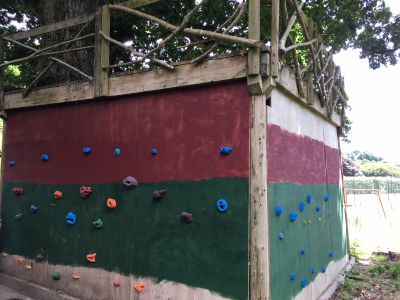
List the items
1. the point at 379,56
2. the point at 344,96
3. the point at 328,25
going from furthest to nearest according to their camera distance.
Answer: the point at 379,56 → the point at 328,25 → the point at 344,96

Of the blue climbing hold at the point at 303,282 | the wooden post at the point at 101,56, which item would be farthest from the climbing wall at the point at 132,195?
the blue climbing hold at the point at 303,282

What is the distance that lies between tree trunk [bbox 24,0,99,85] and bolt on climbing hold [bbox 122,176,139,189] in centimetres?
291

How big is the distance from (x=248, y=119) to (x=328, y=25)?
6269 millimetres

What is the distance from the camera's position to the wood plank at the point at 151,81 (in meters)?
3.89

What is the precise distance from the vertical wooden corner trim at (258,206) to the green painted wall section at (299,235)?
0.72ft

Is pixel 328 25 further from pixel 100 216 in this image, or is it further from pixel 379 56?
pixel 100 216

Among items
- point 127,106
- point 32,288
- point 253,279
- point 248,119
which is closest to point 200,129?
point 248,119

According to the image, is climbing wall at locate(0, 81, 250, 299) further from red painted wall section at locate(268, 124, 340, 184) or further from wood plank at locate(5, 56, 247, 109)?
red painted wall section at locate(268, 124, 340, 184)

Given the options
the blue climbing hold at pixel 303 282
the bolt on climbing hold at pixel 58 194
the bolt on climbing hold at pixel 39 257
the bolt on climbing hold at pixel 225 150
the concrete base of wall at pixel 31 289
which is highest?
the bolt on climbing hold at pixel 225 150

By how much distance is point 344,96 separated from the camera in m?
8.12

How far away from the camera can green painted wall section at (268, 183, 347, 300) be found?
12.9 ft

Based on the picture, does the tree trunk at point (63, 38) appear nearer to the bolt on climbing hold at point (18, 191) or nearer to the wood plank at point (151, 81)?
the wood plank at point (151, 81)

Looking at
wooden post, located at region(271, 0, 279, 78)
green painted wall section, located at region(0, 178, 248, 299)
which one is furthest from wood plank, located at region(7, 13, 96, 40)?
wooden post, located at region(271, 0, 279, 78)

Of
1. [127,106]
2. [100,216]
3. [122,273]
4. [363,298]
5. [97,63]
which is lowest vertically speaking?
[363,298]
